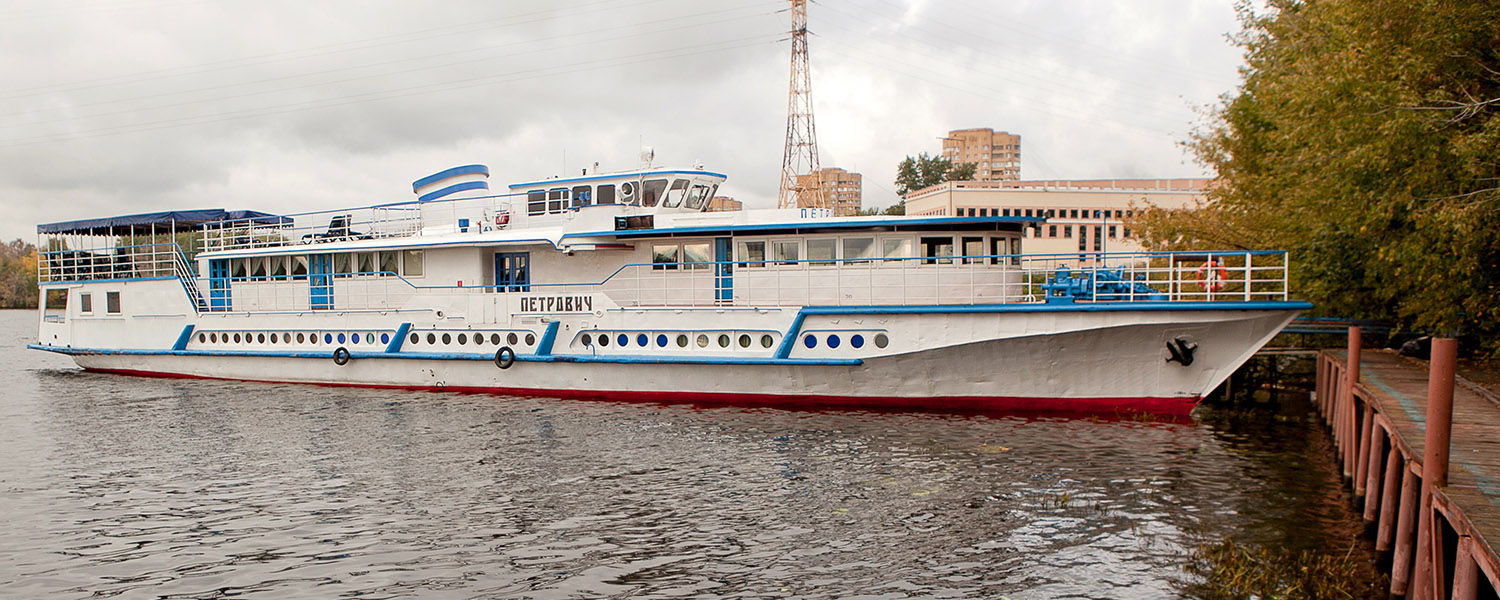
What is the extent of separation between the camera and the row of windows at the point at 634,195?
81.0 ft

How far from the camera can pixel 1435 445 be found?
8453 millimetres

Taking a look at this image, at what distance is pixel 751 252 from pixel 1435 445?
15.0 meters

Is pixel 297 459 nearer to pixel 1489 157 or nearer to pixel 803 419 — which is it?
pixel 803 419

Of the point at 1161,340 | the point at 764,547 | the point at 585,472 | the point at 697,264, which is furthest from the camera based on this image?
the point at 697,264

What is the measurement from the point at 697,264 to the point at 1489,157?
15.0m

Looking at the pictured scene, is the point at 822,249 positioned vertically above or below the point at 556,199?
below

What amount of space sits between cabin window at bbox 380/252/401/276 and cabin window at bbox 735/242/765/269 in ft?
32.2

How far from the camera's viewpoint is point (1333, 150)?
19.0 m

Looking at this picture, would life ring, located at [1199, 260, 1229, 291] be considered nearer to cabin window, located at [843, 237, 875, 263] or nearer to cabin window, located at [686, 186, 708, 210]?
cabin window, located at [843, 237, 875, 263]

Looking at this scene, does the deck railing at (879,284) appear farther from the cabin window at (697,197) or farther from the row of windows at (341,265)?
the cabin window at (697,197)

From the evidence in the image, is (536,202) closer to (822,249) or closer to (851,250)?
(822,249)

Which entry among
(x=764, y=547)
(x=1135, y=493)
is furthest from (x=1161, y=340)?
(x=764, y=547)

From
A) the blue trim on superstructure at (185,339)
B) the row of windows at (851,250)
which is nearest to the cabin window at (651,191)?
the row of windows at (851,250)

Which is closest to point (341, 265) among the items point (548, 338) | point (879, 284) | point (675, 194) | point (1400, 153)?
point (548, 338)
